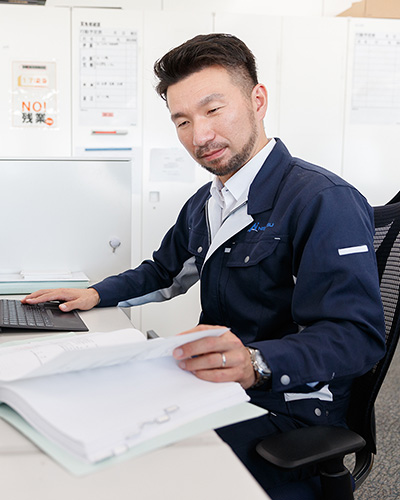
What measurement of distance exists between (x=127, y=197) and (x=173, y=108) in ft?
1.43

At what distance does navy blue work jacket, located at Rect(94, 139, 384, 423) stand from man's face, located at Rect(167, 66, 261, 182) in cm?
8

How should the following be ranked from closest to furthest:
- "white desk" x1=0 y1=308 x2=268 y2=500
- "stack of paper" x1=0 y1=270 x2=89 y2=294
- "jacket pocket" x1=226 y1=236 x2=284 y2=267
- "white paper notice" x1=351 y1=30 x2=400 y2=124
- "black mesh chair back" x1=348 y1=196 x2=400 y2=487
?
"white desk" x1=0 y1=308 x2=268 y2=500 < "black mesh chair back" x1=348 y1=196 x2=400 y2=487 < "jacket pocket" x1=226 y1=236 x2=284 y2=267 < "stack of paper" x1=0 y1=270 x2=89 y2=294 < "white paper notice" x1=351 y1=30 x2=400 y2=124

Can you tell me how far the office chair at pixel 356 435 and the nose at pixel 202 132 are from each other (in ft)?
1.23

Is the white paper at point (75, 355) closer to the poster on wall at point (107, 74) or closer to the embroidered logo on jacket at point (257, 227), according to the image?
the embroidered logo on jacket at point (257, 227)

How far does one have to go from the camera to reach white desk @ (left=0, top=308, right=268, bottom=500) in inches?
19.6

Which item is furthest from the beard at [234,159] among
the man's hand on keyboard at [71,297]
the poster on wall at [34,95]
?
the poster on wall at [34,95]

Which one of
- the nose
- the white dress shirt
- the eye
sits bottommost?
the white dress shirt

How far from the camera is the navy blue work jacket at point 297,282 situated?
2.77ft

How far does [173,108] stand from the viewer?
1.20 metres

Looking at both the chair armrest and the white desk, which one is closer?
the white desk

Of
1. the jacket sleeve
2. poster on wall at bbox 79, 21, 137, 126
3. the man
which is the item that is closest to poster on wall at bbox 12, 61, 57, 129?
poster on wall at bbox 79, 21, 137, 126

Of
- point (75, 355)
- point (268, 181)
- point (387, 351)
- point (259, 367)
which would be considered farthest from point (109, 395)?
point (268, 181)

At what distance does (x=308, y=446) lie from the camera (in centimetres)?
72

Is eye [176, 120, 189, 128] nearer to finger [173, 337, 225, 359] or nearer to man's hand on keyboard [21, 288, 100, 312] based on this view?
man's hand on keyboard [21, 288, 100, 312]
